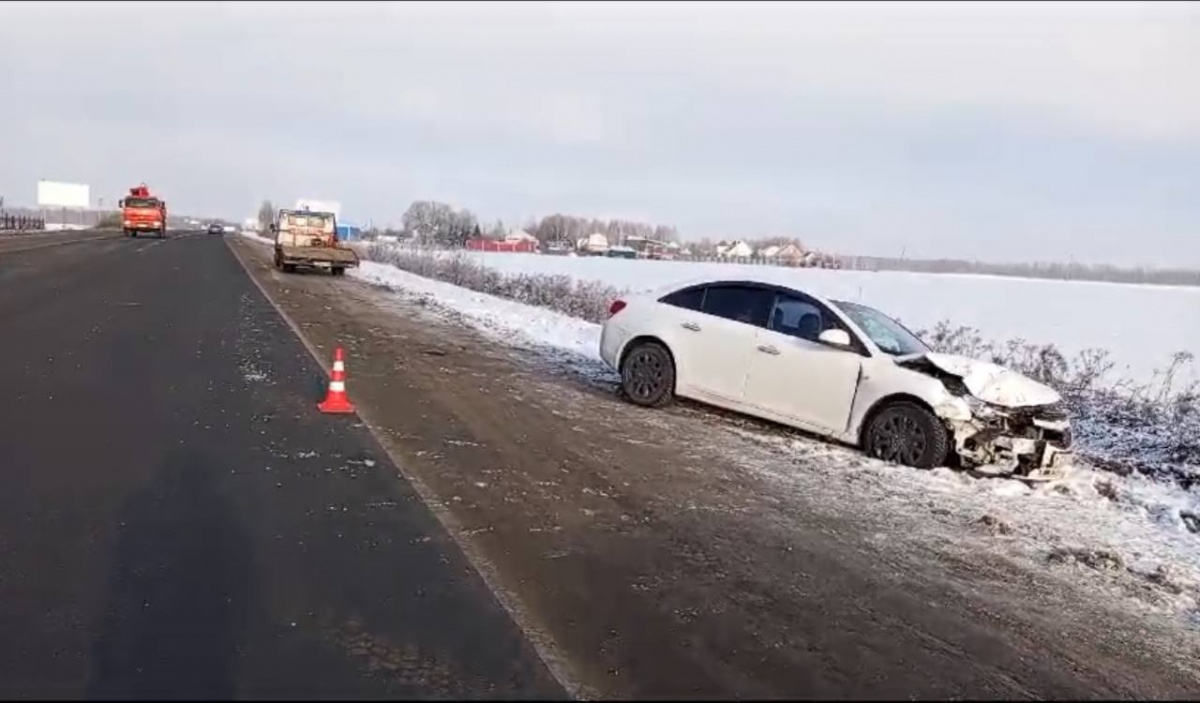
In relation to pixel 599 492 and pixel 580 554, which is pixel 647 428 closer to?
pixel 599 492

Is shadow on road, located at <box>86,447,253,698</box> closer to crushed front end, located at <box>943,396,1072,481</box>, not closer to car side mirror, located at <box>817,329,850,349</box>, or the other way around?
car side mirror, located at <box>817,329,850,349</box>

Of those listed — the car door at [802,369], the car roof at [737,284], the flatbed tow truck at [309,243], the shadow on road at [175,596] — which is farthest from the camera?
the flatbed tow truck at [309,243]

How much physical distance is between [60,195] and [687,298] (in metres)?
109

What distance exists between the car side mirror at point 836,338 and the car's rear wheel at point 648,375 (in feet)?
6.32

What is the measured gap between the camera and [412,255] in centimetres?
4709

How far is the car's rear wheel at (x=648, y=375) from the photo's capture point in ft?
33.1

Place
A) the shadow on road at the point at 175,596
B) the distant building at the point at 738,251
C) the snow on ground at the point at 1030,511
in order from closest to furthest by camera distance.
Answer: the shadow on road at the point at 175,596 → the snow on ground at the point at 1030,511 → the distant building at the point at 738,251

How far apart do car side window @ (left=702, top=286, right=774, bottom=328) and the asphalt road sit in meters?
4.12

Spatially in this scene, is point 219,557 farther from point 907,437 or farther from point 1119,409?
point 1119,409

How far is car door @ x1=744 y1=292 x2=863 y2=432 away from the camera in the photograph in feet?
28.4

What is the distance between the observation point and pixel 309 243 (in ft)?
107

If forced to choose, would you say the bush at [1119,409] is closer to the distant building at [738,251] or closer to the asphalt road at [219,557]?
the asphalt road at [219,557]

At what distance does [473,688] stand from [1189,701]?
10.7ft

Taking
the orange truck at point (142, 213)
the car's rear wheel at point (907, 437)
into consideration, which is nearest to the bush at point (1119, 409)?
the car's rear wheel at point (907, 437)
